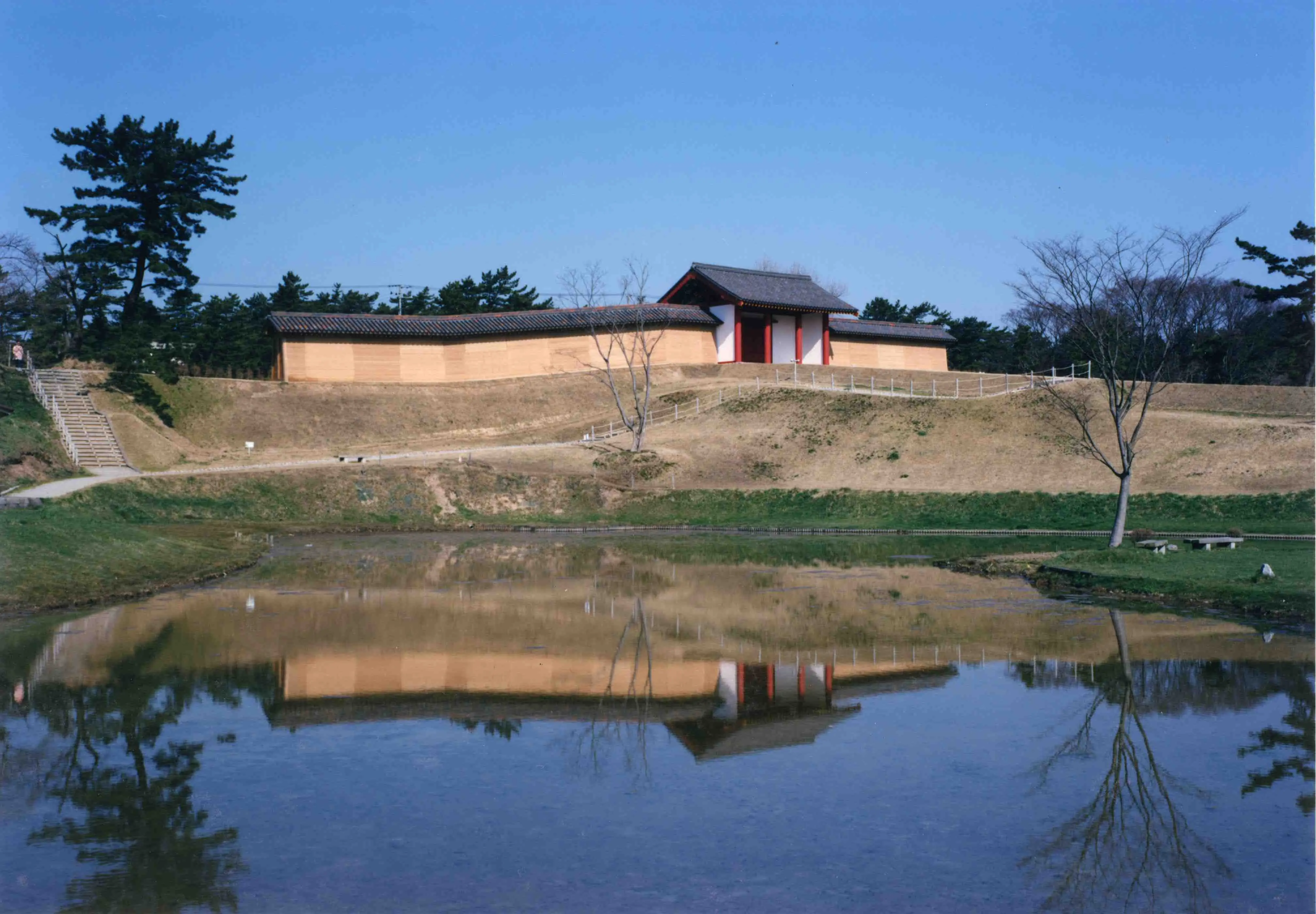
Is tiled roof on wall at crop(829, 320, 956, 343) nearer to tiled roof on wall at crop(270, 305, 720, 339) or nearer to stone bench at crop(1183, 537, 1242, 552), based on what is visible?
tiled roof on wall at crop(270, 305, 720, 339)

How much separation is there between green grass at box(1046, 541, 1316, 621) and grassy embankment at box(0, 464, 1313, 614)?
0.06m

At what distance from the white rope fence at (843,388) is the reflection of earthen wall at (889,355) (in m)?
5.64

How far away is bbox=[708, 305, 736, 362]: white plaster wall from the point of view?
189ft

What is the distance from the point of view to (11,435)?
38.5 m

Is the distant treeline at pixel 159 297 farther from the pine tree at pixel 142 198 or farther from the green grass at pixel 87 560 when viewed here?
the green grass at pixel 87 560

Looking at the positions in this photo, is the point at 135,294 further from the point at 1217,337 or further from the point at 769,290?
the point at 1217,337

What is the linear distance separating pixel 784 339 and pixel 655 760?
→ 51.6m

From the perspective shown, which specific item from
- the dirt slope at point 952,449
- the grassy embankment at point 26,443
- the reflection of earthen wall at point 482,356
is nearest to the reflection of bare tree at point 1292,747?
the dirt slope at point 952,449

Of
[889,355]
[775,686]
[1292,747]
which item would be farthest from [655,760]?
[889,355]

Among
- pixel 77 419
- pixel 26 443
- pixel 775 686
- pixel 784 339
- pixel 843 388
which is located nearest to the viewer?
pixel 775 686

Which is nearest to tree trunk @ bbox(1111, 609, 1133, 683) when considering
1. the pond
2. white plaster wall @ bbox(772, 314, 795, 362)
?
the pond

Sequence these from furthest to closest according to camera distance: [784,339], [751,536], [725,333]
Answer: [784,339] → [725,333] → [751,536]

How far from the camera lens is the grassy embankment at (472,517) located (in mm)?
18844

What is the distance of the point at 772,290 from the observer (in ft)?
194
